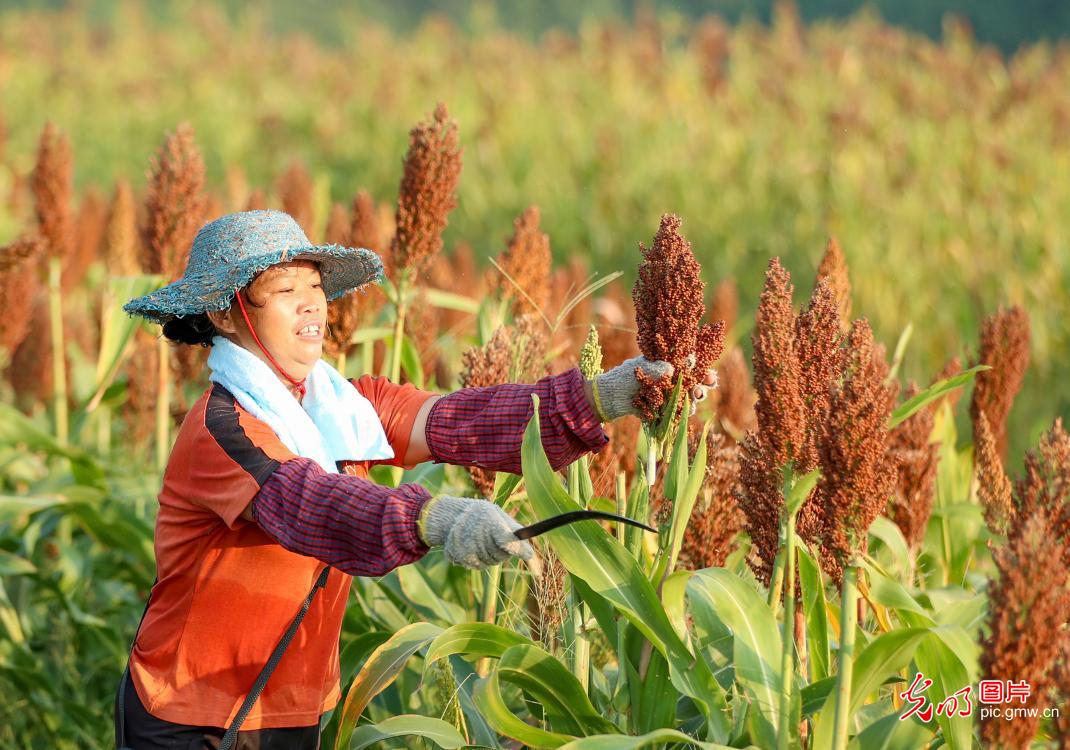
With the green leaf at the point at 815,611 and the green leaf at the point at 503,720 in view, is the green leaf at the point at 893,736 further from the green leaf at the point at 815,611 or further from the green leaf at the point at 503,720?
the green leaf at the point at 503,720

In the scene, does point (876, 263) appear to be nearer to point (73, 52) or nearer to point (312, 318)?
point (312, 318)

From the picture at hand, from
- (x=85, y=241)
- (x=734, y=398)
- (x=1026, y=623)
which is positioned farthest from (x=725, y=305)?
(x=85, y=241)

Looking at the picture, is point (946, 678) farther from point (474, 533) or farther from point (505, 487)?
point (505, 487)

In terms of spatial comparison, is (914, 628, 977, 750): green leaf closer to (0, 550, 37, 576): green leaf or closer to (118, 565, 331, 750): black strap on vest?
(118, 565, 331, 750): black strap on vest

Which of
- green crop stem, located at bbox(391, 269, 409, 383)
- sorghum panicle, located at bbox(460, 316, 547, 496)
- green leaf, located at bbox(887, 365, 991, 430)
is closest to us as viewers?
green leaf, located at bbox(887, 365, 991, 430)

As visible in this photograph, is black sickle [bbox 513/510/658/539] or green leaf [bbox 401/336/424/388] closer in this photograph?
black sickle [bbox 513/510/658/539]

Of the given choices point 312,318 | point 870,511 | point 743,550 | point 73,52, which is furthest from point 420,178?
point 73,52

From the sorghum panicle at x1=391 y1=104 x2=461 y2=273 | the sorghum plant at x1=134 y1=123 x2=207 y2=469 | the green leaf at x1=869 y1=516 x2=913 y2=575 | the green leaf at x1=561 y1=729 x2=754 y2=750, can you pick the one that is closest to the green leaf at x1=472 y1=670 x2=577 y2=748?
the green leaf at x1=561 y1=729 x2=754 y2=750

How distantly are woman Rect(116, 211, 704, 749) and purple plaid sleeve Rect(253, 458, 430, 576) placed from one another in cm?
8

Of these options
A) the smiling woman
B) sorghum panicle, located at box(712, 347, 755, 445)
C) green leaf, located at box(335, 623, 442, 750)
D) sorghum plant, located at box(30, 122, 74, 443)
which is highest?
sorghum plant, located at box(30, 122, 74, 443)

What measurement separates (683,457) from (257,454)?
31.1 inches

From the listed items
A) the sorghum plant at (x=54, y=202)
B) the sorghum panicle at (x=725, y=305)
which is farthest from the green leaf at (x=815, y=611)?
the sorghum plant at (x=54, y=202)

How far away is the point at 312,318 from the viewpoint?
2814 millimetres

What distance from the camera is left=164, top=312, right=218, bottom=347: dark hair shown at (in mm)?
2906
